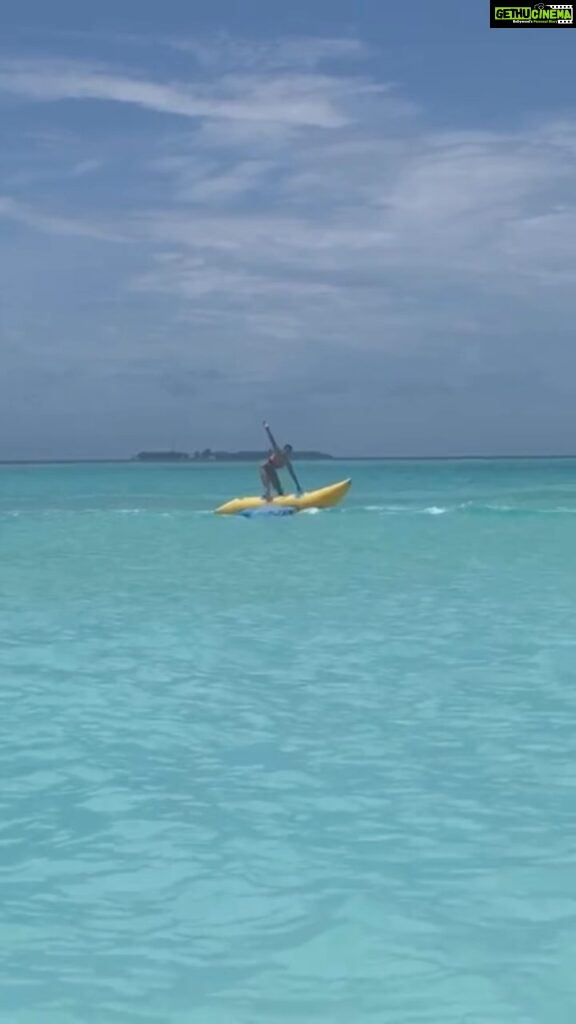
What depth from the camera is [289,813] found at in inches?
204

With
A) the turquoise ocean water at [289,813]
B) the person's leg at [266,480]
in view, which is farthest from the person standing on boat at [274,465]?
the turquoise ocean water at [289,813]

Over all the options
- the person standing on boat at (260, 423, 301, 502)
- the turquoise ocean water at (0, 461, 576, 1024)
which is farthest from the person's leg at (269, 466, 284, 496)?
the turquoise ocean water at (0, 461, 576, 1024)

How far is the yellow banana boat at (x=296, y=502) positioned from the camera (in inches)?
979

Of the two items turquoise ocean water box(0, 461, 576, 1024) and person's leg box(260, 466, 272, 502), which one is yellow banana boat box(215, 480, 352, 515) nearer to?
person's leg box(260, 466, 272, 502)

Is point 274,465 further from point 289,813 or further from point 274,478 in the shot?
point 289,813

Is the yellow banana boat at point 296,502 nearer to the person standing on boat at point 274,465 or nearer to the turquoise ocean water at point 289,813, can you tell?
the person standing on boat at point 274,465

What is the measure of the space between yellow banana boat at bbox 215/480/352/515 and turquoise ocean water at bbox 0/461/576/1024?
43.2 feet

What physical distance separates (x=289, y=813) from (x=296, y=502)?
2010 centimetres

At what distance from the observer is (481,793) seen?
5.40 meters

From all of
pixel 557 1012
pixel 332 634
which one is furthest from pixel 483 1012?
pixel 332 634

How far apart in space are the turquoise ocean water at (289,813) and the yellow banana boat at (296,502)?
43.2ft

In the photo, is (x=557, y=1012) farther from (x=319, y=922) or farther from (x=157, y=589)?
(x=157, y=589)

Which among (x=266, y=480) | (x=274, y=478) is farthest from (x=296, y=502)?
(x=266, y=480)

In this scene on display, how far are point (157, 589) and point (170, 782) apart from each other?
7.85 m
